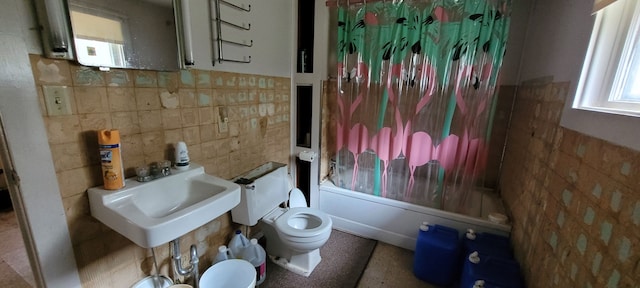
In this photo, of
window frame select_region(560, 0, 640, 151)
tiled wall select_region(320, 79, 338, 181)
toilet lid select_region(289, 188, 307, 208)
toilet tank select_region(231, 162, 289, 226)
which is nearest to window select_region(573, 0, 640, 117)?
window frame select_region(560, 0, 640, 151)

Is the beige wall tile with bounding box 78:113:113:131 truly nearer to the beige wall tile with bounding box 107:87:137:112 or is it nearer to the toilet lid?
the beige wall tile with bounding box 107:87:137:112

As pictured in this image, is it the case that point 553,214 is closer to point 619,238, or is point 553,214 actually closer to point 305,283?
point 619,238

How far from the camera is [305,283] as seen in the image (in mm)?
1700

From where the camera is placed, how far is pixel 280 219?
1764 mm

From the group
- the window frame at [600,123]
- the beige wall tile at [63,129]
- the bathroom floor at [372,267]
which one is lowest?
the bathroom floor at [372,267]

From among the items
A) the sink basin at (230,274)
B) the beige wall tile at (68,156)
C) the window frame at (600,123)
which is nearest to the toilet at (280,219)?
the sink basin at (230,274)

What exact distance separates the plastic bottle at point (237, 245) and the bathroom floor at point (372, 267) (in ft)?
2.74

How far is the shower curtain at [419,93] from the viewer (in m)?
1.72

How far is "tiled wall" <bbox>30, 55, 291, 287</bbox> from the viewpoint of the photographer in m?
0.96

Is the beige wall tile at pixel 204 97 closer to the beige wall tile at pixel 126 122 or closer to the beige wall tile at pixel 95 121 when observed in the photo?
the beige wall tile at pixel 126 122

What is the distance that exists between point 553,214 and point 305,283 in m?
1.45

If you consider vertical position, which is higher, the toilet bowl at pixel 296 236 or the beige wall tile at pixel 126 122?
the beige wall tile at pixel 126 122

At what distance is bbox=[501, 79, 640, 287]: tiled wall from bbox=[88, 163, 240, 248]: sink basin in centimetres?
138

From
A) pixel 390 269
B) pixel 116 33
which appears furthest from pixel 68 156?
pixel 390 269
